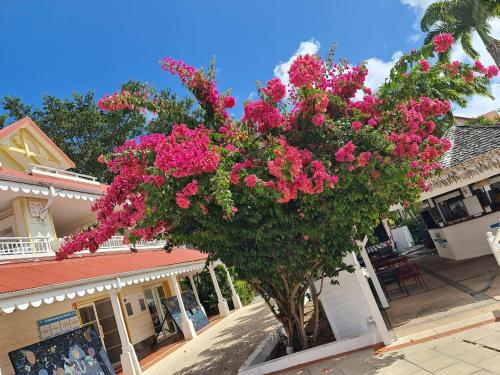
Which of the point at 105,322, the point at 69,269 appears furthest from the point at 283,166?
the point at 105,322

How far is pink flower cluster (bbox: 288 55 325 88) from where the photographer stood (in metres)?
5.91

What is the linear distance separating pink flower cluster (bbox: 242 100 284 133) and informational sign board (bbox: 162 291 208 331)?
11462mm

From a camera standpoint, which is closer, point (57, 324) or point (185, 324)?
point (57, 324)

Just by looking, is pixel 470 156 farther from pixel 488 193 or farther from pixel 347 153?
pixel 347 153

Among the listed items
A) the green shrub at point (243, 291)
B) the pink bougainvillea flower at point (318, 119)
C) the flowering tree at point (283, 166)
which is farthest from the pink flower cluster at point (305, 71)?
the green shrub at point (243, 291)

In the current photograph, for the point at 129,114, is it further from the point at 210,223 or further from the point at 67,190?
the point at 210,223

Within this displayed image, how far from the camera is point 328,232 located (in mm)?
6984

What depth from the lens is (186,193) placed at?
18.0ft

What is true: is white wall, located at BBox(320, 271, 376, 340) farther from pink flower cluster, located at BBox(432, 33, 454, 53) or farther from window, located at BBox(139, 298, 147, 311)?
window, located at BBox(139, 298, 147, 311)

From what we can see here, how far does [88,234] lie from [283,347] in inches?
203

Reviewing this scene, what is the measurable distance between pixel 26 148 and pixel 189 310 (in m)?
9.54

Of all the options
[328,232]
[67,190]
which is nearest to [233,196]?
[328,232]

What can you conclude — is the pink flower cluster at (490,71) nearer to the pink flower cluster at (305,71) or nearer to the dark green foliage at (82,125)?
the pink flower cluster at (305,71)

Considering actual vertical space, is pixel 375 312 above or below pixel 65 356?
below
